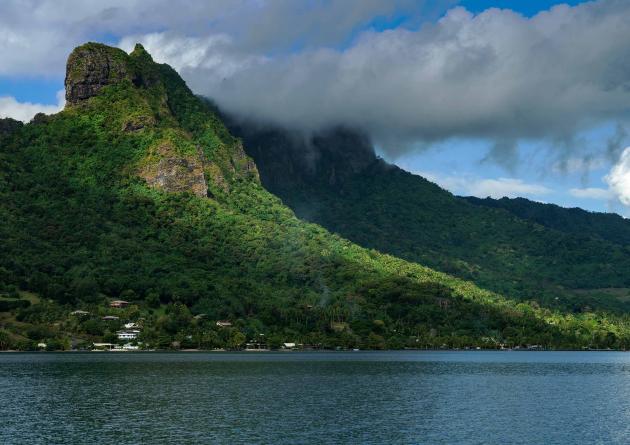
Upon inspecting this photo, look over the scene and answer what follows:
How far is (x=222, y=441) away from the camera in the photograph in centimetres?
8081

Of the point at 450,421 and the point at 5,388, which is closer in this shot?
the point at 450,421

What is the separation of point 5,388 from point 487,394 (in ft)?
270

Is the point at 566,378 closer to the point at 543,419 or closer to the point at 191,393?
the point at 543,419

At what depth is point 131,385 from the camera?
13438cm

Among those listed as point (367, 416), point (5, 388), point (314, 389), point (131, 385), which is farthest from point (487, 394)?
point (5, 388)

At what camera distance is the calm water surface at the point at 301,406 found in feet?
281

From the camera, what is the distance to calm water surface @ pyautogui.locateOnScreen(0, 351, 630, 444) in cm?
8556

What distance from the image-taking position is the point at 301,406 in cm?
11156

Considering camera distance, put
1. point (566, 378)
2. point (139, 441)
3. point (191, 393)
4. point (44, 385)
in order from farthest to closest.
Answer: point (566, 378) < point (44, 385) < point (191, 393) < point (139, 441)

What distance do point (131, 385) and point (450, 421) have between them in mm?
61600

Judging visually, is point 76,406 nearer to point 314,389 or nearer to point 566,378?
point 314,389

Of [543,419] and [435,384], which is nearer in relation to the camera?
[543,419]

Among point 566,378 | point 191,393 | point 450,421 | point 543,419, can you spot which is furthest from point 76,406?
point 566,378

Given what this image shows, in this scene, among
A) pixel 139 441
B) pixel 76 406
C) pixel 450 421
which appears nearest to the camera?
pixel 139 441
